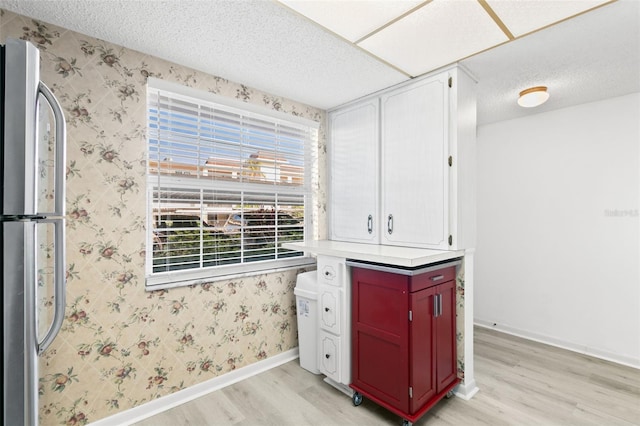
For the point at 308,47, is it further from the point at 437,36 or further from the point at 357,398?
the point at 357,398

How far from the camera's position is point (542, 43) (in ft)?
6.27

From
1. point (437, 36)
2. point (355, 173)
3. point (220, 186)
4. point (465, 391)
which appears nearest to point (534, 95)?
point (437, 36)

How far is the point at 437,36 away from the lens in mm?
1839

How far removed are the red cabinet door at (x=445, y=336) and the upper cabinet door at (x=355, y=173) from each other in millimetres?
722

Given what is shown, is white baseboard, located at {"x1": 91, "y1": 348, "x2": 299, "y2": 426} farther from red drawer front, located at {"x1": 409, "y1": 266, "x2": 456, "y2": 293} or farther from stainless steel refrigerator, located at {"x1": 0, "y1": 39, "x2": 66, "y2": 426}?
red drawer front, located at {"x1": 409, "y1": 266, "x2": 456, "y2": 293}

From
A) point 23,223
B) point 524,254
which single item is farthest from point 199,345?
point 524,254

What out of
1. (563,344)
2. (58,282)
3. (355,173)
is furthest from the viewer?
(563,344)

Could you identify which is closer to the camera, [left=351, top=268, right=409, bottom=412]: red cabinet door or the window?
[left=351, top=268, right=409, bottom=412]: red cabinet door

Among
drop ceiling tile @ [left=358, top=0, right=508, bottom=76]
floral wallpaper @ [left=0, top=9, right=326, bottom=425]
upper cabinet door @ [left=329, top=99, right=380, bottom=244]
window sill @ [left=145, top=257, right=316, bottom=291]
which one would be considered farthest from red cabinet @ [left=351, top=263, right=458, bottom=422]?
drop ceiling tile @ [left=358, top=0, right=508, bottom=76]

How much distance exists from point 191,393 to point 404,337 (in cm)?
153

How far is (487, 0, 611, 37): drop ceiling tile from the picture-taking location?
5.07ft

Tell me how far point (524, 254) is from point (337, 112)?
2.40 m

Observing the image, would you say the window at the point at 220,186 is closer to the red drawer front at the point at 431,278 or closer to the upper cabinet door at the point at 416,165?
the upper cabinet door at the point at 416,165

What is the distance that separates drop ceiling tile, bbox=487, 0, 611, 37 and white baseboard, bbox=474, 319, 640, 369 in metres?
2.80
